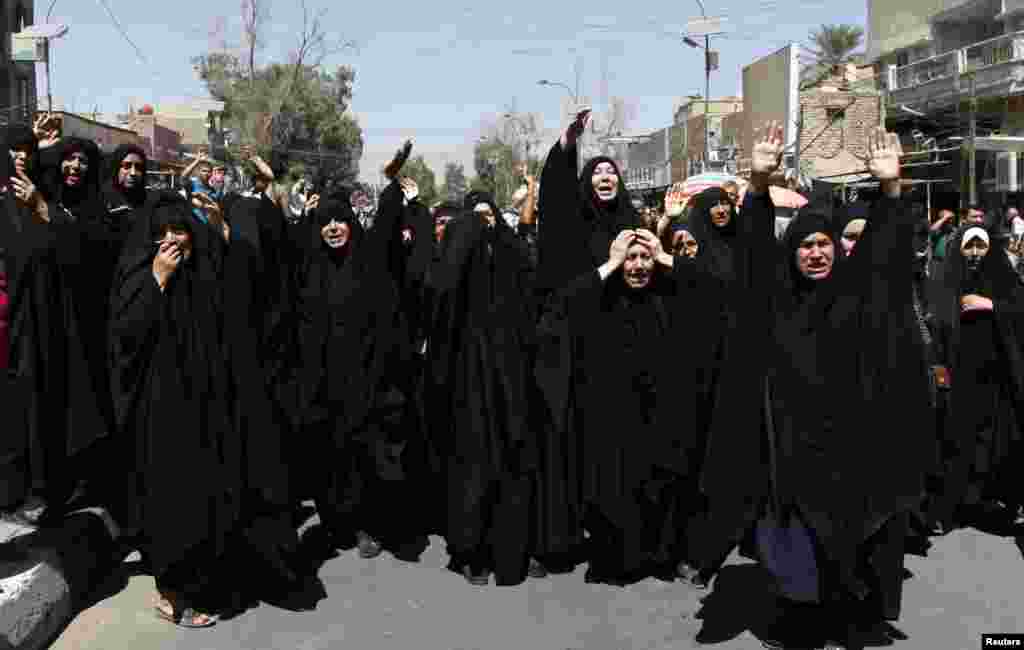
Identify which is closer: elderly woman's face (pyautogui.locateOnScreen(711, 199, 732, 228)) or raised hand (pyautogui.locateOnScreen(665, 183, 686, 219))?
elderly woman's face (pyautogui.locateOnScreen(711, 199, 732, 228))

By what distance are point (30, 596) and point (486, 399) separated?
2.02m

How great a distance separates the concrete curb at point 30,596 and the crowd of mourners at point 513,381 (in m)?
0.25

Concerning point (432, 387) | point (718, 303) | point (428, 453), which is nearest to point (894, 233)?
point (718, 303)

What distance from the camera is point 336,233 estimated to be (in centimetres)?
536

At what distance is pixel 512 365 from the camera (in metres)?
4.88

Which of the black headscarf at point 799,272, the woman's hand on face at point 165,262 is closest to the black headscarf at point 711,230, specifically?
the black headscarf at point 799,272

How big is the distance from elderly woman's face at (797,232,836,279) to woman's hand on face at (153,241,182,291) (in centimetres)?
232

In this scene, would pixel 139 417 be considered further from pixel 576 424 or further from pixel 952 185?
pixel 952 185

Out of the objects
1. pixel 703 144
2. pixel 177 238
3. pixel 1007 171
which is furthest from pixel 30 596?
pixel 703 144

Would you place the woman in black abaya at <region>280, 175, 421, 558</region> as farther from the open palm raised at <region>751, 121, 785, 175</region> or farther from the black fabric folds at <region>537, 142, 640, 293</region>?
the open palm raised at <region>751, 121, 785, 175</region>

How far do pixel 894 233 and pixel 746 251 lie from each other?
1.69ft

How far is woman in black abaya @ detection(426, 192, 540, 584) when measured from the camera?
485 centimetres

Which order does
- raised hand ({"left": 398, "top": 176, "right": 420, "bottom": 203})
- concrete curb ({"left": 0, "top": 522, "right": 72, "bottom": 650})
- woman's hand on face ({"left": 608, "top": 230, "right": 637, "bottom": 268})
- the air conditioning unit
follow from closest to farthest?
concrete curb ({"left": 0, "top": 522, "right": 72, "bottom": 650}) → woman's hand on face ({"left": 608, "top": 230, "right": 637, "bottom": 268}) → raised hand ({"left": 398, "top": 176, "right": 420, "bottom": 203}) → the air conditioning unit

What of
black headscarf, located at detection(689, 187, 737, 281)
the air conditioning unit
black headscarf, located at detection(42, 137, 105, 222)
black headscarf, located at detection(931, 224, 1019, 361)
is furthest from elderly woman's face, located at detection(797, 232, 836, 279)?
the air conditioning unit
